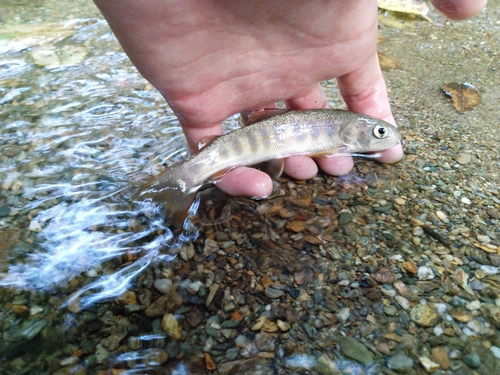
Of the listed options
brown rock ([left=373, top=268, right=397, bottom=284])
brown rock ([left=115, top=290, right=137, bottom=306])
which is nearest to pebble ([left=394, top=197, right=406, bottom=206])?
brown rock ([left=373, top=268, right=397, bottom=284])

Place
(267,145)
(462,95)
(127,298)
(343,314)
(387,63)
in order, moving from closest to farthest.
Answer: (343,314)
(127,298)
(267,145)
(462,95)
(387,63)

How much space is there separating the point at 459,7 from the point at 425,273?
1460 millimetres

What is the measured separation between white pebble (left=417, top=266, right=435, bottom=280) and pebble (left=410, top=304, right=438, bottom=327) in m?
0.20

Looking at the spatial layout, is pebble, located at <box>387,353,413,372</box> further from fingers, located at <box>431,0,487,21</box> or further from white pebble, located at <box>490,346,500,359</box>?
fingers, located at <box>431,0,487,21</box>

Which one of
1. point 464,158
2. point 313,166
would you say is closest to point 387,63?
point 464,158

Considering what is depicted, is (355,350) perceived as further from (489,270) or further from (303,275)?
(489,270)

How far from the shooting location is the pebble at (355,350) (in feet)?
6.02

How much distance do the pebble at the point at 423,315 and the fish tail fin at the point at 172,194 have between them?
4.86ft

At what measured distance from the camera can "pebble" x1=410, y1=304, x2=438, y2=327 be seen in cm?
196

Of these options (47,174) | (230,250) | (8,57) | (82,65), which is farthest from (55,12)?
(230,250)

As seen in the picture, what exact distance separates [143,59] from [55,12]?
15.9 feet

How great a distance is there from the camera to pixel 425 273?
2203mm

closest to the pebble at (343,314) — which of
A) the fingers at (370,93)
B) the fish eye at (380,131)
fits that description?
the fingers at (370,93)

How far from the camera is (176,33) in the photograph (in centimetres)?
246
